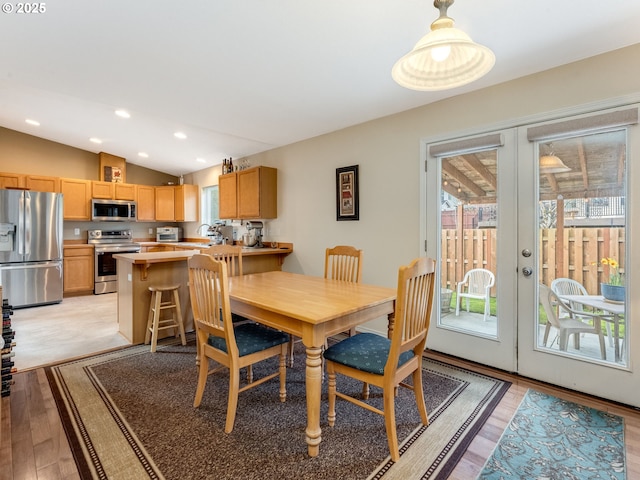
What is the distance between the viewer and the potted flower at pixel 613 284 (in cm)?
215

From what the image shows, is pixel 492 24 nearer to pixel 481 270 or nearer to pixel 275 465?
pixel 481 270

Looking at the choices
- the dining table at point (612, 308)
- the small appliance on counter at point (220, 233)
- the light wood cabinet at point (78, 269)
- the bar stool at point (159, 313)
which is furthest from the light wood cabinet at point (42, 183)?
the dining table at point (612, 308)

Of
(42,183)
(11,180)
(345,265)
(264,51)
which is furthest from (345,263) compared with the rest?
(11,180)

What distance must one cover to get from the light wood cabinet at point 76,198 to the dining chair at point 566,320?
6.65m

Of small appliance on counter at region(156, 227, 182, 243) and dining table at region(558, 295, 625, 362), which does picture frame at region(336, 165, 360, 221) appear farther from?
small appliance on counter at region(156, 227, 182, 243)

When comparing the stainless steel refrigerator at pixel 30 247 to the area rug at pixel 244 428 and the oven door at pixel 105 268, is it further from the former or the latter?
the area rug at pixel 244 428

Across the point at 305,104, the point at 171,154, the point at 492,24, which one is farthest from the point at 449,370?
the point at 171,154

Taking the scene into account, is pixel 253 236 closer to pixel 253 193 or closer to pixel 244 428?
pixel 253 193

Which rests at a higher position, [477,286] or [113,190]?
[113,190]

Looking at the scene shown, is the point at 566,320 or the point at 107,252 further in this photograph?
the point at 107,252

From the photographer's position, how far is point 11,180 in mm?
4926

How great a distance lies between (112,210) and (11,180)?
1377mm

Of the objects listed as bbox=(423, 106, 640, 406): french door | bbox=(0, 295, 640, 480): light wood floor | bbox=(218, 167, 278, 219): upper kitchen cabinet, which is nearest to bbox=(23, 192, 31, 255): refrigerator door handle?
bbox=(218, 167, 278, 219): upper kitchen cabinet

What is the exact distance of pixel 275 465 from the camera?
5.24 feet
